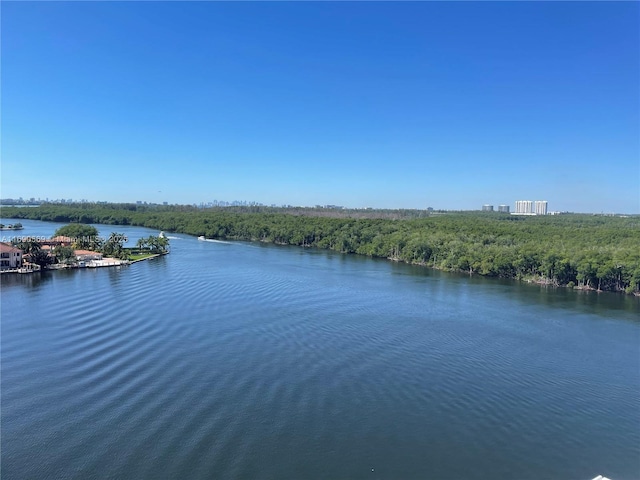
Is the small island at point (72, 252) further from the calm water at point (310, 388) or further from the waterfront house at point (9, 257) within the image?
the calm water at point (310, 388)

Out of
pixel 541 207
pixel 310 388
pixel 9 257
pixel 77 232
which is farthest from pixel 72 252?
pixel 541 207

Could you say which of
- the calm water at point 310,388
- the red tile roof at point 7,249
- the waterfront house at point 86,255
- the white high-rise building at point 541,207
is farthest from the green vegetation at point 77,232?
the white high-rise building at point 541,207

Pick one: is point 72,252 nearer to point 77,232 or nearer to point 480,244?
point 77,232

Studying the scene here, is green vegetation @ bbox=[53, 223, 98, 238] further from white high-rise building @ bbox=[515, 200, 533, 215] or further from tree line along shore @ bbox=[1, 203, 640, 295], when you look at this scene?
white high-rise building @ bbox=[515, 200, 533, 215]

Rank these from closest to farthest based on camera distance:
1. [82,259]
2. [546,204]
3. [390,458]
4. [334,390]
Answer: [390,458] → [334,390] → [82,259] → [546,204]

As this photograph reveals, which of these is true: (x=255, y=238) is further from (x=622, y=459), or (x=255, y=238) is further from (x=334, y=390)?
(x=622, y=459)

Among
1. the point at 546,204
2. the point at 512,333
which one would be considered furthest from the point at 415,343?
the point at 546,204
